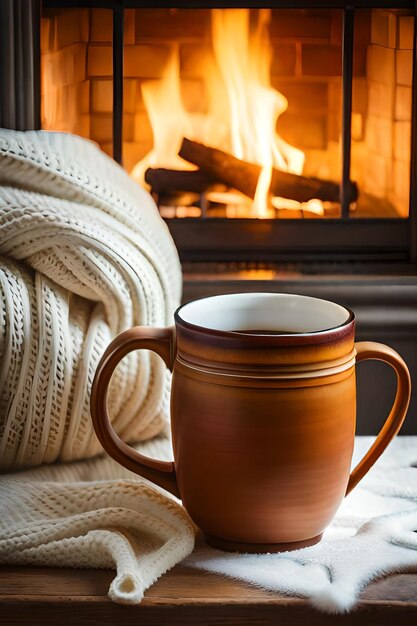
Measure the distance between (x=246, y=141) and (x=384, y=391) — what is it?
0.37 metres

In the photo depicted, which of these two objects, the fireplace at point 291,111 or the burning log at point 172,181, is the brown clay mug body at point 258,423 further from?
the burning log at point 172,181

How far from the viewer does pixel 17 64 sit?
3.17 feet

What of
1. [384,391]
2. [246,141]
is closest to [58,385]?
[384,391]

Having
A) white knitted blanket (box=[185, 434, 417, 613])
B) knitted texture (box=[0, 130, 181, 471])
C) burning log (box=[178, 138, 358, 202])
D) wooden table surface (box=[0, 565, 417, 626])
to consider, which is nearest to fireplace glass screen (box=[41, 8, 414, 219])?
burning log (box=[178, 138, 358, 202])

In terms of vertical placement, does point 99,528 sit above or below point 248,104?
below

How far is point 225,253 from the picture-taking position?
1.11 metres

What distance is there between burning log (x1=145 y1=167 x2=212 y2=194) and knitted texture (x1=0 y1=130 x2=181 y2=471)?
0.41m

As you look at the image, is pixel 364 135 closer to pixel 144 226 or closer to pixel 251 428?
pixel 144 226

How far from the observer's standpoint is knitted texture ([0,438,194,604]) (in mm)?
614

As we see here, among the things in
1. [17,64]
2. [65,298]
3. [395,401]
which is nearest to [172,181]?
[17,64]

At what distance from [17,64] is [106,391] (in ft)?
1.50

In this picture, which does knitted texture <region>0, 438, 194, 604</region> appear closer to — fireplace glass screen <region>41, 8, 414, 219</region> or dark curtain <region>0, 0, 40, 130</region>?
dark curtain <region>0, 0, 40, 130</region>

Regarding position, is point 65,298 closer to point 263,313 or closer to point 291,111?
point 263,313

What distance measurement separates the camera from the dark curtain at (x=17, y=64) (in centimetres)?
96
